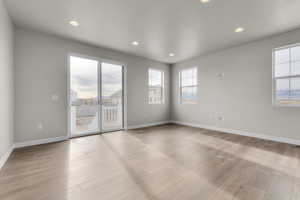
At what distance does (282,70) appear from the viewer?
3396mm

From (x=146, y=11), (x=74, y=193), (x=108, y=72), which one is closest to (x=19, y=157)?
(x=74, y=193)

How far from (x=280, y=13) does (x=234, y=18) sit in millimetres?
818

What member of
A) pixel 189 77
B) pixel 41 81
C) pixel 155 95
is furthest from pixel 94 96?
pixel 189 77

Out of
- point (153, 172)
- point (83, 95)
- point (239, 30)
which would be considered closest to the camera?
point (153, 172)

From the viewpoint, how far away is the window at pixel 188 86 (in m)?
5.38

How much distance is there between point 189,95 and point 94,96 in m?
3.82

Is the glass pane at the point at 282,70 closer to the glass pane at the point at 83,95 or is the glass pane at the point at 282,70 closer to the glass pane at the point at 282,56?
the glass pane at the point at 282,56

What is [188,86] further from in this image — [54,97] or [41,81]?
[41,81]

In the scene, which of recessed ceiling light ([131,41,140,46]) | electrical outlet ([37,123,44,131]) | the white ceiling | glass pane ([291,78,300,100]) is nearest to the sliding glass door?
electrical outlet ([37,123,44,131])

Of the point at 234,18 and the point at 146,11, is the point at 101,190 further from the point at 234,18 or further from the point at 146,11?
the point at 234,18

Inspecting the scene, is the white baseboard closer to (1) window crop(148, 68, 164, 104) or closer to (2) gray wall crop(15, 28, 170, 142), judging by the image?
(1) window crop(148, 68, 164, 104)

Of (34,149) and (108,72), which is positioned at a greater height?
(108,72)

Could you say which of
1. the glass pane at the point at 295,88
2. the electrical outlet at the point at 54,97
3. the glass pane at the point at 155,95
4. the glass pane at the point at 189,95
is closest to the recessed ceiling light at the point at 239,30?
the glass pane at the point at 295,88

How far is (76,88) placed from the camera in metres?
3.94
